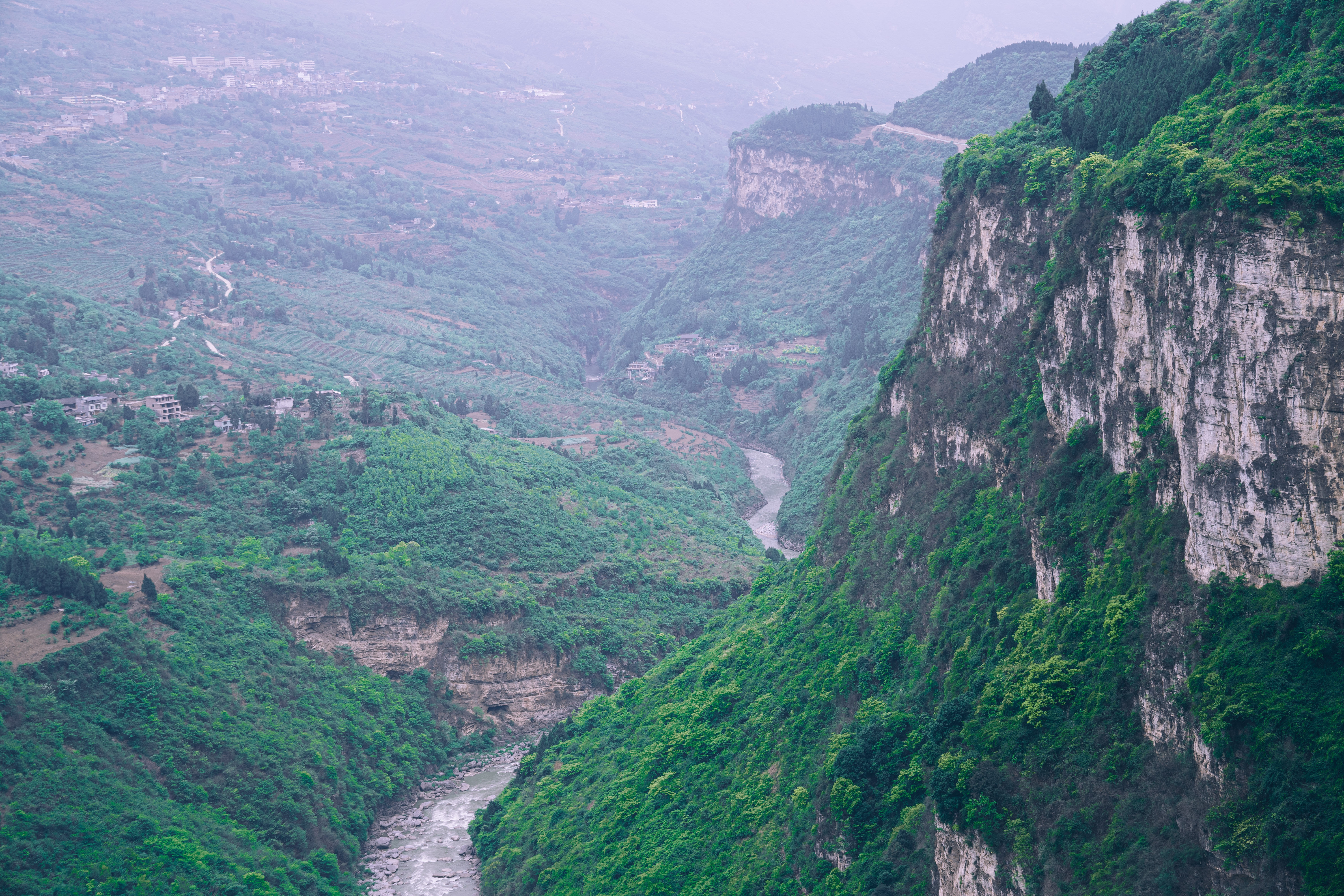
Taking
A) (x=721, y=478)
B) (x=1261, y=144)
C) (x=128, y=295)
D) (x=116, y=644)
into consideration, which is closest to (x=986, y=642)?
(x=1261, y=144)

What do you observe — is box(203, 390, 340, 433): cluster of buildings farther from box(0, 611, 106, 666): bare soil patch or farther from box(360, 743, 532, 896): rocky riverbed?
box(360, 743, 532, 896): rocky riverbed

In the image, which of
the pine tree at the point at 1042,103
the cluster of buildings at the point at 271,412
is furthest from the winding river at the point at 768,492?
the pine tree at the point at 1042,103

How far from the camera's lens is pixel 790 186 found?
176 metres

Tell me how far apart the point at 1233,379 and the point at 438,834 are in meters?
47.9

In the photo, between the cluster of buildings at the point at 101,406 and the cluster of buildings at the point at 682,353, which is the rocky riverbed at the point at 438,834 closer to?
the cluster of buildings at the point at 101,406

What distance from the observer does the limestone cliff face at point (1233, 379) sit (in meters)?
34.0

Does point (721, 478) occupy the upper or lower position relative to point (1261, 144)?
lower

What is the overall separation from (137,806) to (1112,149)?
1901 inches

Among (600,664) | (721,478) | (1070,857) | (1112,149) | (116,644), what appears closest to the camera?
(1070,857)

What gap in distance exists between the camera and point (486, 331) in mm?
167125

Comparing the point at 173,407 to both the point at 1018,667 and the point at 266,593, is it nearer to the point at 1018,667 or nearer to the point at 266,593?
the point at 266,593

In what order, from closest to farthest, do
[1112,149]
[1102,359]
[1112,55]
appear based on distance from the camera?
[1102,359]
[1112,149]
[1112,55]

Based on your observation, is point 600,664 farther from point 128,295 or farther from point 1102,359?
point 128,295

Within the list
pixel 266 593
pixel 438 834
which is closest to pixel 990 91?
pixel 266 593
